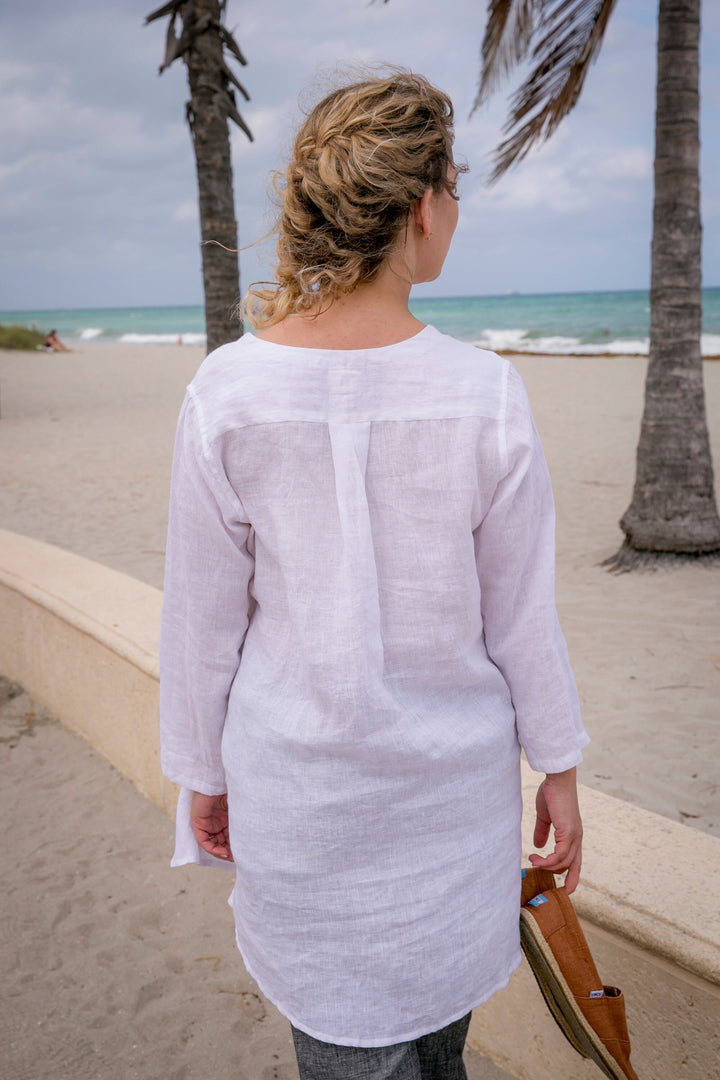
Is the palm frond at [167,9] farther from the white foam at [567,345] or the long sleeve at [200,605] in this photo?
the white foam at [567,345]

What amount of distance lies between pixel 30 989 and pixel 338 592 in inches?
70.4

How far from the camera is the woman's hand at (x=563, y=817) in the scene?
131 centimetres

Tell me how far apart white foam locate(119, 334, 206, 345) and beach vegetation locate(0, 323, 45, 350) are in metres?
14.1

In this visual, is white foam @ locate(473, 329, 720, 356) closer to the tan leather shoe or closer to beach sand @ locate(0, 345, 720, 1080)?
beach sand @ locate(0, 345, 720, 1080)

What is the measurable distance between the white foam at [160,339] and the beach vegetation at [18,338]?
46.3 ft

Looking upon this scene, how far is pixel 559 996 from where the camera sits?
1.34 meters

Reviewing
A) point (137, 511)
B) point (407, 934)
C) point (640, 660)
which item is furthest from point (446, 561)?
point (137, 511)

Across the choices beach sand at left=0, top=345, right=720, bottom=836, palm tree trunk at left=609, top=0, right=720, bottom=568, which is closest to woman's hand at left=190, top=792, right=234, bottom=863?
beach sand at left=0, top=345, right=720, bottom=836

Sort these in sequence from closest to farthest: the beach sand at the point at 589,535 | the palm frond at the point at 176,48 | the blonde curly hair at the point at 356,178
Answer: the blonde curly hair at the point at 356,178
the beach sand at the point at 589,535
the palm frond at the point at 176,48

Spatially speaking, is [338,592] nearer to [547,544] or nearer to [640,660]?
[547,544]

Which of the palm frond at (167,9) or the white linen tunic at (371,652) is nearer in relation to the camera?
the white linen tunic at (371,652)

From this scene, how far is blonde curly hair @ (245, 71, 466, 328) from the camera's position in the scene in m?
1.07

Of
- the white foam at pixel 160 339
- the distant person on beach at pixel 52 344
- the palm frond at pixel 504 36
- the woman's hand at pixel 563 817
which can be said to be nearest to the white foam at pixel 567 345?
the distant person on beach at pixel 52 344

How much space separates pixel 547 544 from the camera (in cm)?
121
